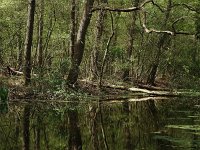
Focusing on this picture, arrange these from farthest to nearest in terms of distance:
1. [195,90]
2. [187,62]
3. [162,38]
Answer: [187,62] → [162,38] → [195,90]

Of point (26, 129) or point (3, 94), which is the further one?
point (3, 94)

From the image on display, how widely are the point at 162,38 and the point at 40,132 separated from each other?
88.7ft

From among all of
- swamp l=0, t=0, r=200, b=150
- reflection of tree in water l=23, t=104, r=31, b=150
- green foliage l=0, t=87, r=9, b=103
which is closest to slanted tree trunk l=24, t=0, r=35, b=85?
swamp l=0, t=0, r=200, b=150

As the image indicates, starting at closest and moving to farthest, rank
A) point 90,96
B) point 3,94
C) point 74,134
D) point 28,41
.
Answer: point 74,134 → point 3,94 → point 28,41 → point 90,96

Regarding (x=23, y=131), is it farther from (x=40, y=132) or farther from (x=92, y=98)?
(x=92, y=98)

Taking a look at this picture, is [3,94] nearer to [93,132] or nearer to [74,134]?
[93,132]

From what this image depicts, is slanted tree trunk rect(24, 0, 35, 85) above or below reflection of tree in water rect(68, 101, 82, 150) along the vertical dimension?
above

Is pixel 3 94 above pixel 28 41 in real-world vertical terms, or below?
below

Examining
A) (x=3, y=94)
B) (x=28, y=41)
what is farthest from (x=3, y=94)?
(x=28, y=41)

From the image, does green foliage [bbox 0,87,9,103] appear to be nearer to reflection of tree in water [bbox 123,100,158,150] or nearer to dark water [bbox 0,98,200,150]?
dark water [bbox 0,98,200,150]

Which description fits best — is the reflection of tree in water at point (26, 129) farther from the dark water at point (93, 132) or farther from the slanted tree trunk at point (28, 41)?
the slanted tree trunk at point (28, 41)

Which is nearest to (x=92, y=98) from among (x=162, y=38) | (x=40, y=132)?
(x=40, y=132)

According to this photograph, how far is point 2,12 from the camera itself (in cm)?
3691

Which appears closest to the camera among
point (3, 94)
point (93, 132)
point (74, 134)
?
point (74, 134)
